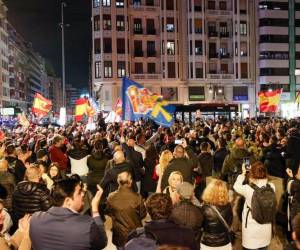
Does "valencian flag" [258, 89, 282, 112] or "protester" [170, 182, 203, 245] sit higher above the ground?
"valencian flag" [258, 89, 282, 112]

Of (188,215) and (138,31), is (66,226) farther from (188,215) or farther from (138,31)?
(138,31)

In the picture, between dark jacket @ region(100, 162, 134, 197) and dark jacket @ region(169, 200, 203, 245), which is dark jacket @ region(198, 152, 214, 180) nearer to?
dark jacket @ region(100, 162, 134, 197)

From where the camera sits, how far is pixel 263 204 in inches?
247

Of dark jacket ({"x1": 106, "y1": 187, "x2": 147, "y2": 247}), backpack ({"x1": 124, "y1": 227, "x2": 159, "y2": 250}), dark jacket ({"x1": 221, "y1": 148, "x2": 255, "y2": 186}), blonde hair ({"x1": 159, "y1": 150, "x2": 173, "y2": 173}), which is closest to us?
backpack ({"x1": 124, "y1": 227, "x2": 159, "y2": 250})

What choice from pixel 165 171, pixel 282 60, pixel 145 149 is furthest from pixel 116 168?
pixel 282 60

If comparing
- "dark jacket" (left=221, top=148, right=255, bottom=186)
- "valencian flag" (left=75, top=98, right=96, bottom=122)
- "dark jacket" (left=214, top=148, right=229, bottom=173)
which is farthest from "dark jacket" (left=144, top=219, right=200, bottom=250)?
"valencian flag" (left=75, top=98, right=96, bottom=122)

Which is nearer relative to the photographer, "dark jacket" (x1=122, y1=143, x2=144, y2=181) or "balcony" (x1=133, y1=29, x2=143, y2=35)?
"dark jacket" (x1=122, y1=143, x2=144, y2=181)

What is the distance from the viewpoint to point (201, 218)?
5.28m

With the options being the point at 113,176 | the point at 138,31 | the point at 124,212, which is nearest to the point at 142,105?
the point at 113,176

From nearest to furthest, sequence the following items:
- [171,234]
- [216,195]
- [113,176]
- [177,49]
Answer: [171,234] → [216,195] → [113,176] → [177,49]

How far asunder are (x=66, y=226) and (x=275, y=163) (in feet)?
24.0

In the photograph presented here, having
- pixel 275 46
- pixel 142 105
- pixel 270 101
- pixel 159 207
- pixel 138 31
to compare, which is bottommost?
pixel 159 207

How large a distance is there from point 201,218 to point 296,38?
67.9 m

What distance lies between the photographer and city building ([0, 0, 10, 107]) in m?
98.8
